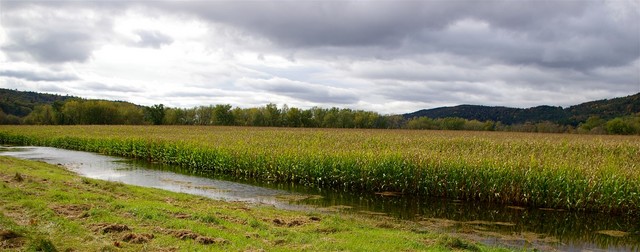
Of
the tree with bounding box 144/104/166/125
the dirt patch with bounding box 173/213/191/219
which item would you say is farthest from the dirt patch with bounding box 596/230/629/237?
the tree with bounding box 144/104/166/125

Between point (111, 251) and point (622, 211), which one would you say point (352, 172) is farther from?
point (111, 251)

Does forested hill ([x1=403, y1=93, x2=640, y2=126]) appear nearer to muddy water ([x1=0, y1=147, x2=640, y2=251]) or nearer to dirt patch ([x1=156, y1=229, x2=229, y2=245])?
muddy water ([x1=0, y1=147, x2=640, y2=251])

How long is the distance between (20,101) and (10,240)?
167 metres

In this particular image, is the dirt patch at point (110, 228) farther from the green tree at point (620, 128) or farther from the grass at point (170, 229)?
the green tree at point (620, 128)

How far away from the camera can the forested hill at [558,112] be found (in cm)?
10562

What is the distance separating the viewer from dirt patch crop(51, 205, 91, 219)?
1075 cm

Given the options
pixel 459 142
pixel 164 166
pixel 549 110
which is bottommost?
pixel 164 166

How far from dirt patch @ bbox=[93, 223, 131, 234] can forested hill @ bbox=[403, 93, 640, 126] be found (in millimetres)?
112674

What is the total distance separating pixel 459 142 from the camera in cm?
3919

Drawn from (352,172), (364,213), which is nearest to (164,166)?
(352,172)

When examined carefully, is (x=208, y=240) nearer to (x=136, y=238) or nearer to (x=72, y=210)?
(x=136, y=238)

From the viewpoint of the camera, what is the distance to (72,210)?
1135 cm

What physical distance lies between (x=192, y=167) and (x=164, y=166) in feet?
8.35

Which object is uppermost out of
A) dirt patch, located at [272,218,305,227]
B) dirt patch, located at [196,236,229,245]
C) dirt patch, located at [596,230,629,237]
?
dirt patch, located at [196,236,229,245]
